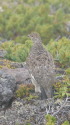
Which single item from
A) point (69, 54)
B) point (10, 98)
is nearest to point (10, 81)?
point (10, 98)

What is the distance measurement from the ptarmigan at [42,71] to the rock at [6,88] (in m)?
0.54

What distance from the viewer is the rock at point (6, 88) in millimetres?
6494

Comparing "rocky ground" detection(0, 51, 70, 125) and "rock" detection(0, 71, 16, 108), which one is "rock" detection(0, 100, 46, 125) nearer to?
"rocky ground" detection(0, 51, 70, 125)

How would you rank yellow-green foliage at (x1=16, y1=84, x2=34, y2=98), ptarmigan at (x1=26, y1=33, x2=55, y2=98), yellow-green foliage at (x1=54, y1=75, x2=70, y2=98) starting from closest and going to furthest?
yellow-green foliage at (x1=54, y1=75, x2=70, y2=98)
ptarmigan at (x1=26, y1=33, x2=55, y2=98)
yellow-green foliage at (x1=16, y1=84, x2=34, y2=98)

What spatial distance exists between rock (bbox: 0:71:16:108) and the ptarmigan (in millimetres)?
536

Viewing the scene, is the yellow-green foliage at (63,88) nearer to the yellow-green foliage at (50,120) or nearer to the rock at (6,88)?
the yellow-green foliage at (50,120)

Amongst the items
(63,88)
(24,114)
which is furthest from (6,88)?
(63,88)

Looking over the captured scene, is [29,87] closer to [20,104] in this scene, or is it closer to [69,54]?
[20,104]

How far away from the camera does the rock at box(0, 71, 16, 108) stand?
21.3 ft

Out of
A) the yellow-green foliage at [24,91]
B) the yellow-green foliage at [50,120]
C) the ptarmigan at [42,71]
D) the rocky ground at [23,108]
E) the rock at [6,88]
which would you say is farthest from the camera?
the yellow-green foliage at [24,91]

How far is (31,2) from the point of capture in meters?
45.6

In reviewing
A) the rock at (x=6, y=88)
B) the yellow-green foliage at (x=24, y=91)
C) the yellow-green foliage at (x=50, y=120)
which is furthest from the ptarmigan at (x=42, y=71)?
the yellow-green foliage at (x=50, y=120)

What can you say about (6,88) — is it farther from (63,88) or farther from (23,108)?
(63,88)

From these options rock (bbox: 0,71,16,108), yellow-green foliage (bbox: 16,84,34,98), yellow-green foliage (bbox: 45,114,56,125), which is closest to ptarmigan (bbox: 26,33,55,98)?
yellow-green foliage (bbox: 16,84,34,98)
